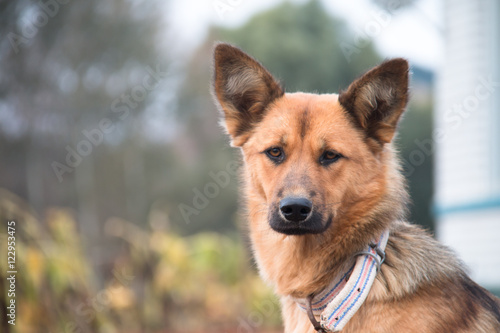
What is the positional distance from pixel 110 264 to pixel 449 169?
224 inches

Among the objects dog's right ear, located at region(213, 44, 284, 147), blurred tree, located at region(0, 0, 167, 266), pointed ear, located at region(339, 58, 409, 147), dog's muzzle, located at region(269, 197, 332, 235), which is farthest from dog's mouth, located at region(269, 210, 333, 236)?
blurred tree, located at region(0, 0, 167, 266)

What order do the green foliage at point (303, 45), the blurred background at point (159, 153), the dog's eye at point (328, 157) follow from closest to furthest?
the dog's eye at point (328, 157), the blurred background at point (159, 153), the green foliage at point (303, 45)

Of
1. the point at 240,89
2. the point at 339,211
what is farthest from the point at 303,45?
the point at 339,211

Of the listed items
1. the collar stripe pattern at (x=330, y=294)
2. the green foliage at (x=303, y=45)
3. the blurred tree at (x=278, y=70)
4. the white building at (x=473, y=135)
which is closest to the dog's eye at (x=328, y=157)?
the collar stripe pattern at (x=330, y=294)

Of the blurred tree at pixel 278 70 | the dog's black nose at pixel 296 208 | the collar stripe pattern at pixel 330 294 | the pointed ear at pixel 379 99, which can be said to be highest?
the blurred tree at pixel 278 70

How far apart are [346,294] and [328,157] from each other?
84 cm

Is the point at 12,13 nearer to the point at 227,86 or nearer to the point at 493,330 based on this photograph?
the point at 227,86

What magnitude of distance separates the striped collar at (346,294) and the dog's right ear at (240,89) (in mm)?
1127

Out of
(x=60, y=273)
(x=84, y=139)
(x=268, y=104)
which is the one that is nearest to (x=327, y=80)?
(x=84, y=139)

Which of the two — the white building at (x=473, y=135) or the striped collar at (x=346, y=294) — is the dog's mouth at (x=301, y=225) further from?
the white building at (x=473, y=135)

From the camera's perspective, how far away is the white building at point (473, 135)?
291 inches

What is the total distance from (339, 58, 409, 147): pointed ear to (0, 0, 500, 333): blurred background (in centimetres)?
12

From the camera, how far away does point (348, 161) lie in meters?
2.99

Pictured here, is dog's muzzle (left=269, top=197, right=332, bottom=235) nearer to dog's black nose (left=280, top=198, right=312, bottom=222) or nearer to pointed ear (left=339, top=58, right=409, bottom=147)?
dog's black nose (left=280, top=198, right=312, bottom=222)
